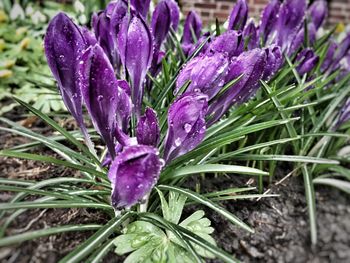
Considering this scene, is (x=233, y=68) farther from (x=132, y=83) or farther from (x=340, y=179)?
(x=340, y=179)

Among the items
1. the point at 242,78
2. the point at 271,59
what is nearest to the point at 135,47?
the point at 242,78

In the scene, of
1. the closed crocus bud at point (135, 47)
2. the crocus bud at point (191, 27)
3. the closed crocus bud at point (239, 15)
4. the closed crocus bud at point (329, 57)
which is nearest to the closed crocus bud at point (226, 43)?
the closed crocus bud at point (135, 47)

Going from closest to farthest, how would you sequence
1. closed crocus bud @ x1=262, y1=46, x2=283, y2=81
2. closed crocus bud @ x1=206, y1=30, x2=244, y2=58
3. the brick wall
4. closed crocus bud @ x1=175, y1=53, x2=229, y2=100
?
1. closed crocus bud @ x1=175, y1=53, x2=229, y2=100
2. closed crocus bud @ x1=206, y1=30, x2=244, y2=58
3. closed crocus bud @ x1=262, y1=46, x2=283, y2=81
4. the brick wall

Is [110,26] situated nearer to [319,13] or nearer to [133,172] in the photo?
[133,172]

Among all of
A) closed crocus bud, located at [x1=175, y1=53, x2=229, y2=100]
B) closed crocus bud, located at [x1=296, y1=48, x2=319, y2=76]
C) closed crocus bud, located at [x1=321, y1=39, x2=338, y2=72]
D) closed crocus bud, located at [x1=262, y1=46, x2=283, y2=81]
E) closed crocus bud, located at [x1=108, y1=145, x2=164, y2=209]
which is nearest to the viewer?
closed crocus bud, located at [x1=108, y1=145, x2=164, y2=209]

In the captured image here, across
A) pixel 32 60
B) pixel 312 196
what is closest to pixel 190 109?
pixel 312 196

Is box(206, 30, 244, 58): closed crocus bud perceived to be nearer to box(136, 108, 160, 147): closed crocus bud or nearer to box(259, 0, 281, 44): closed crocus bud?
box(136, 108, 160, 147): closed crocus bud

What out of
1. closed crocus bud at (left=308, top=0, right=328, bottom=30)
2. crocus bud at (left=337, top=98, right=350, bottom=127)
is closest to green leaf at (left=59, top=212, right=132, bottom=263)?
crocus bud at (left=337, top=98, right=350, bottom=127)

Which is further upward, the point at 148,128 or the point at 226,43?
the point at 226,43
